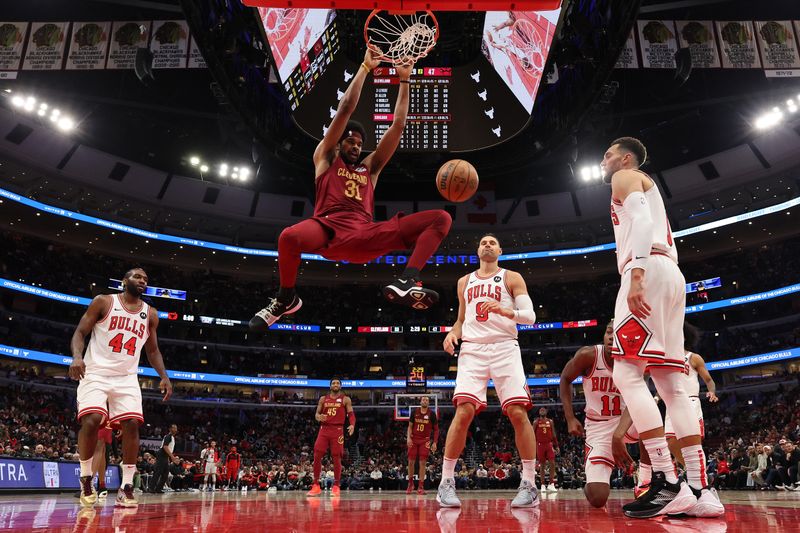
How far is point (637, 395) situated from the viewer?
4016 mm

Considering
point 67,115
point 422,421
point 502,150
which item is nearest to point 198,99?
point 67,115

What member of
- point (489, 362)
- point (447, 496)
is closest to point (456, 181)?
point (489, 362)

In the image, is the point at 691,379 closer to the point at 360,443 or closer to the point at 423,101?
the point at 423,101

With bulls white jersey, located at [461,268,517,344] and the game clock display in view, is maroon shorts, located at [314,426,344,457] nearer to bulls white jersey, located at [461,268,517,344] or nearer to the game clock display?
bulls white jersey, located at [461,268,517,344]

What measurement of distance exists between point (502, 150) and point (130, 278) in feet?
53.1

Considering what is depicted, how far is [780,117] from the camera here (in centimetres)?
2391

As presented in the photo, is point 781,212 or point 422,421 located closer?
point 422,421

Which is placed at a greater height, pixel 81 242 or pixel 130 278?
pixel 81 242

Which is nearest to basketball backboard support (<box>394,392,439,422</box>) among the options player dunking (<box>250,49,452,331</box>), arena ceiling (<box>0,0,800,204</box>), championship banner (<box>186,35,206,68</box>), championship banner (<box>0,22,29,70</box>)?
arena ceiling (<box>0,0,800,204</box>)

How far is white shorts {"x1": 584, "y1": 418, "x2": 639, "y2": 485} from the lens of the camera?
5.38 m

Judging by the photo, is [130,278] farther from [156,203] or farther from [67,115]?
[156,203]

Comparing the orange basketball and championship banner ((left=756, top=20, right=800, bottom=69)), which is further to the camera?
championship banner ((left=756, top=20, right=800, bottom=69))

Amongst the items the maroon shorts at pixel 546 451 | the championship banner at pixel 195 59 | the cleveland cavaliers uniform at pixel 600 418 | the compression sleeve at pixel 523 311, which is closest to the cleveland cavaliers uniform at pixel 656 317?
Answer: the compression sleeve at pixel 523 311

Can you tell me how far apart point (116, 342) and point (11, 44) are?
11882mm
